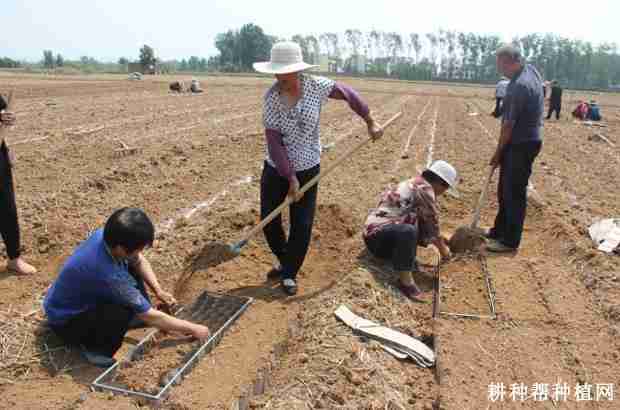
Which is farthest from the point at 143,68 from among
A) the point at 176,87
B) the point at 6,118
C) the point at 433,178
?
the point at 433,178

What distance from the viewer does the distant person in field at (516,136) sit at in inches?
176

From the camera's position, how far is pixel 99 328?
289 centimetres

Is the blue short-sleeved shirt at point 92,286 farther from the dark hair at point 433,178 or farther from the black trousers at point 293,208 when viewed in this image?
the dark hair at point 433,178

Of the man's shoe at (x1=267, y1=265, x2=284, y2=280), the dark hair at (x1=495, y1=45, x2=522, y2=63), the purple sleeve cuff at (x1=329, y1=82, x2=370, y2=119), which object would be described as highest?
the dark hair at (x1=495, y1=45, x2=522, y2=63)

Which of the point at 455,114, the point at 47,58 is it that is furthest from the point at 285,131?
the point at 47,58

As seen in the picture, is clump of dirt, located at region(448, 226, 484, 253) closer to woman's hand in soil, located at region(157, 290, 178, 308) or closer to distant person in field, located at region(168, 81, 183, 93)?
woman's hand in soil, located at region(157, 290, 178, 308)

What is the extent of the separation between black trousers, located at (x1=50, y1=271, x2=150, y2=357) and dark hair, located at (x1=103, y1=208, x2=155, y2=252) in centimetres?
40

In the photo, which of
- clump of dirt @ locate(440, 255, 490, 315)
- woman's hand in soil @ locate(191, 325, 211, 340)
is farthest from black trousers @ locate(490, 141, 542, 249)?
woman's hand in soil @ locate(191, 325, 211, 340)

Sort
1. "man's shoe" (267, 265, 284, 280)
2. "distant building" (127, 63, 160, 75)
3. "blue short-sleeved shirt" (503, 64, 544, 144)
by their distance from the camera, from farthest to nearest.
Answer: "distant building" (127, 63, 160, 75)
"blue short-sleeved shirt" (503, 64, 544, 144)
"man's shoe" (267, 265, 284, 280)

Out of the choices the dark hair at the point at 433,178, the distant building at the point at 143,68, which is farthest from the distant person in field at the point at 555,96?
the distant building at the point at 143,68

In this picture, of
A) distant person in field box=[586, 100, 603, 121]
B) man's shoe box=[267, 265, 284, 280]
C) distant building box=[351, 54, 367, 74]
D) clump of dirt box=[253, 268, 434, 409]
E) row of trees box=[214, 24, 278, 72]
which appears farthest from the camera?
distant building box=[351, 54, 367, 74]

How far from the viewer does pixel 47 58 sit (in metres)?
68.2

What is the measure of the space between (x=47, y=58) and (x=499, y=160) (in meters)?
76.2

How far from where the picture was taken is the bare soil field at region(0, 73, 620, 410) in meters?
2.83
